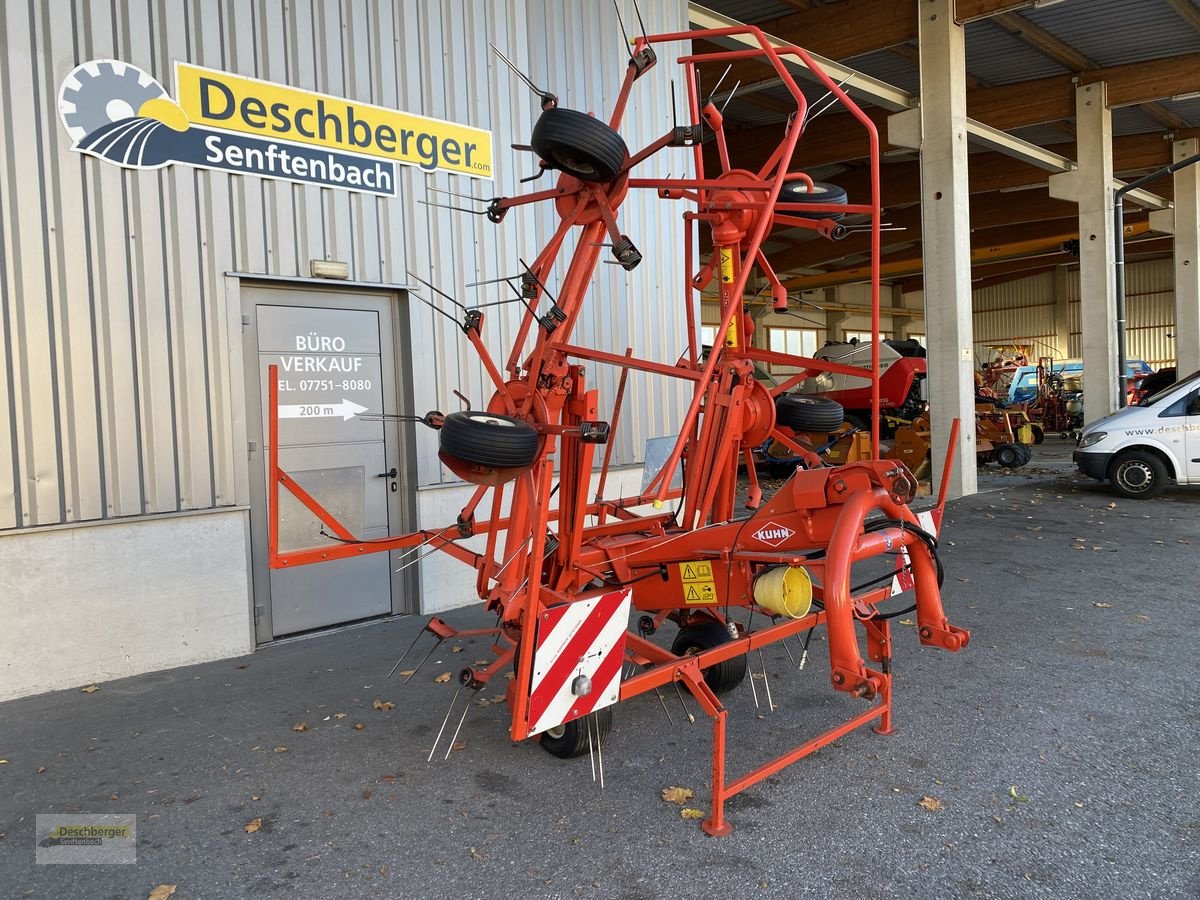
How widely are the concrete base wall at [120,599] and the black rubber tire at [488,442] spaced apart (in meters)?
2.69

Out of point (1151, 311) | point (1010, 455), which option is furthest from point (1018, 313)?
point (1010, 455)

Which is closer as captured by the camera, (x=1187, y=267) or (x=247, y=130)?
(x=247, y=130)

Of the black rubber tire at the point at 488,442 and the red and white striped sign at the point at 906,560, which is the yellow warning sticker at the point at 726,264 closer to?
the red and white striped sign at the point at 906,560

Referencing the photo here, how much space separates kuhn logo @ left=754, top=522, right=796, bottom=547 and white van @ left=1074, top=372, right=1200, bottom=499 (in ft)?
31.9

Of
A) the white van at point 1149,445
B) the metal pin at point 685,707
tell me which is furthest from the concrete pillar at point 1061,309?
the metal pin at point 685,707

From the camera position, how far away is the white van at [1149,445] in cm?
1054

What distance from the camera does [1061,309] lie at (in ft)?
127

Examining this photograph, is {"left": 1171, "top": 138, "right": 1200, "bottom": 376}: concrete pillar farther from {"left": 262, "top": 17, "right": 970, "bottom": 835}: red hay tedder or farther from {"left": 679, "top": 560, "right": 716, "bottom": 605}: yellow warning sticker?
{"left": 679, "top": 560, "right": 716, "bottom": 605}: yellow warning sticker

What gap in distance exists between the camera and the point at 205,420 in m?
5.11

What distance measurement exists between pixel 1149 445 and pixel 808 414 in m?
8.85

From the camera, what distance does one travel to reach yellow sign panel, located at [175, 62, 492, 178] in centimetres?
508

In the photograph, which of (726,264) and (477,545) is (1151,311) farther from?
(726,264)

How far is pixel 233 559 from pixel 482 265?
2.86 meters

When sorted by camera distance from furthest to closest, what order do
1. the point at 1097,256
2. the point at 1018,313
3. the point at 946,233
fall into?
1. the point at 1018,313
2. the point at 1097,256
3. the point at 946,233
